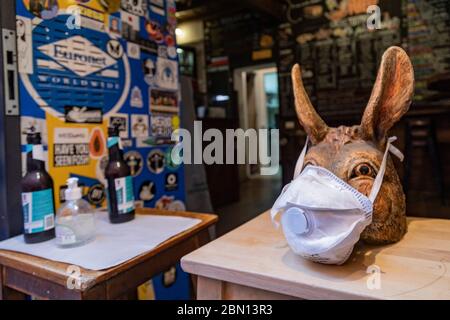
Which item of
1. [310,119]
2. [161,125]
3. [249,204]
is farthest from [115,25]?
[249,204]

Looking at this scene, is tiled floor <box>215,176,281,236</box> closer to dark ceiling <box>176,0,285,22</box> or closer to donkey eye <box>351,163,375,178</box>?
donkey eye <box>351,163,375,178</box>

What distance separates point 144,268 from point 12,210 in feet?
1.38

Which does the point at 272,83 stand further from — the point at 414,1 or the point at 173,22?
the point at 173,22

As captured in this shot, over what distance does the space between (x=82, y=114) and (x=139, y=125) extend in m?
0.24

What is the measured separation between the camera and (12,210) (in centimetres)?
81

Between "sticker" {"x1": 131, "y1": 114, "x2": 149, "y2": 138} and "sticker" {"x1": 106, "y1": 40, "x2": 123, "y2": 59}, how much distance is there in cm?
21

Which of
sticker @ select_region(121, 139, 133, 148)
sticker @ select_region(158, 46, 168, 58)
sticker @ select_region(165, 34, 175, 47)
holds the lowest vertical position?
sticker @ select_region(121, 139, 133, 148)

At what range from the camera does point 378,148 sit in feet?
1.81

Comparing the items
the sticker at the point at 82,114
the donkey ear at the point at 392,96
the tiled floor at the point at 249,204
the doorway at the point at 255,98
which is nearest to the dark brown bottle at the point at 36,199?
the sticker at the point at 82,114

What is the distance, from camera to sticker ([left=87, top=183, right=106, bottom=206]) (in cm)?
102

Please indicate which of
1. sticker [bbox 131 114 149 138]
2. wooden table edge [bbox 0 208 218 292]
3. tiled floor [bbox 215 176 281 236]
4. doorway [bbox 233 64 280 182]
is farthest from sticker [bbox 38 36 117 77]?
doorway [bbox 233 64 280 182]

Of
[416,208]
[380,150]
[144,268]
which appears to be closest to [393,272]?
[380,150]

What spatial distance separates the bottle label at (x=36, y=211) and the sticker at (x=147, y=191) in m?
0.50

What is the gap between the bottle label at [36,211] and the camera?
0.69 m
